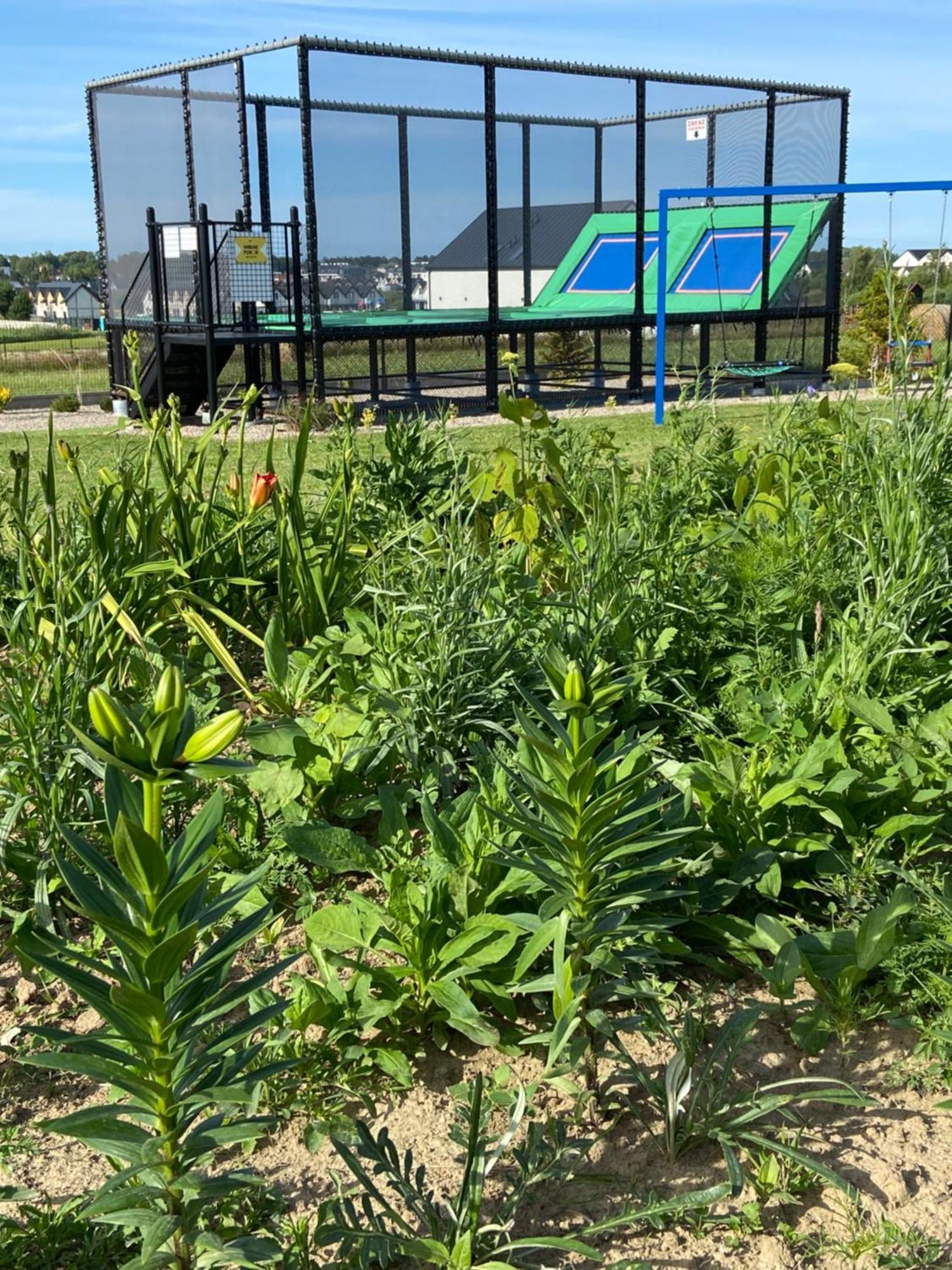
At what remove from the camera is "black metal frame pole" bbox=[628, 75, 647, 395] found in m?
12.4

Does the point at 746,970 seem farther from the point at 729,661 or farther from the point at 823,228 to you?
the point at 823,228

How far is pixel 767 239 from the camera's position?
1375 centimetres

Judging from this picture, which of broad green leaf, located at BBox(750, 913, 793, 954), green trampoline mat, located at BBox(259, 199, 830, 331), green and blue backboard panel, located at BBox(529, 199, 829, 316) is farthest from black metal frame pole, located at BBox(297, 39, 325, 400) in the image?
broad green leaf, located at BBox(750, 913, 793, 954)

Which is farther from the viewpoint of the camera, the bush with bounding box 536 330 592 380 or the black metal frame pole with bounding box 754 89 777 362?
the bush with bounding box 536 330 592 380

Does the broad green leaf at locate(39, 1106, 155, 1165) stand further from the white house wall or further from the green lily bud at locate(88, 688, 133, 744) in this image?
the white house wall

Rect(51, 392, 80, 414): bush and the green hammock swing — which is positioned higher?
the green hammock swing

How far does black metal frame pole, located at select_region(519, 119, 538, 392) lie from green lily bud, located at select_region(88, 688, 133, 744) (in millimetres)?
11970

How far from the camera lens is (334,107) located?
11227 mm

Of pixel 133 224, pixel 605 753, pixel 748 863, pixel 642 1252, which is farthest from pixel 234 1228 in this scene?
pixel 133 224

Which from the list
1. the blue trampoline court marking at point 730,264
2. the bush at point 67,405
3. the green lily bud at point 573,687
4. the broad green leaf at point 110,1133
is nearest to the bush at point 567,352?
the blue trampoline court marking at point 730,264

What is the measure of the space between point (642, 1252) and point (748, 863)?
2.55 feet

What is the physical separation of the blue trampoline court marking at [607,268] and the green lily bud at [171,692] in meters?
14.9

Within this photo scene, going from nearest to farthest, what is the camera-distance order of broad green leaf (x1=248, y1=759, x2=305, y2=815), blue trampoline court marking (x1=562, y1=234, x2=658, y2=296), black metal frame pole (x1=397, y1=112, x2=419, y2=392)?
1. broad green leaf (x1=248, y1=759, x2=305, y2=815)
2. black metal frame pole (x1=397, y1=112, x2=419, y2=392)
3. blue trampoline court marking (x1=562, y1=234, x2=658, y2=296)

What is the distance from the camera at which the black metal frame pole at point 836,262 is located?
14258mm
